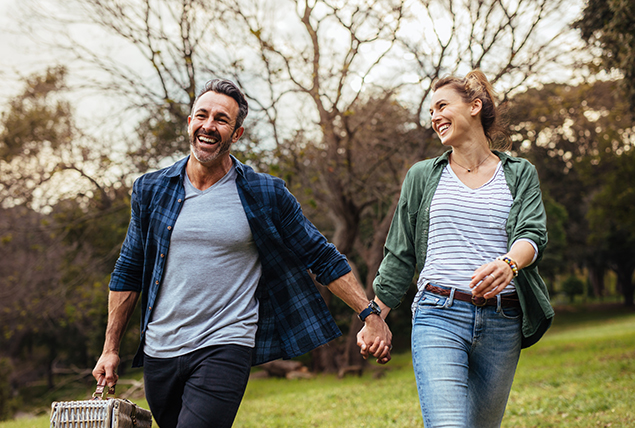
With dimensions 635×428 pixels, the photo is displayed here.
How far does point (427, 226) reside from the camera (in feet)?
9.91

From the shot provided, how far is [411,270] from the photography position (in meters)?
3.18

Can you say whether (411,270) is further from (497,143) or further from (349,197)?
(349,197)

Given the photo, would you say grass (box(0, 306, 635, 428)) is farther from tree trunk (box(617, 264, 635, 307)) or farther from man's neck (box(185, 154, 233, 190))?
tree trunk (box(617, 264, 635, 307))

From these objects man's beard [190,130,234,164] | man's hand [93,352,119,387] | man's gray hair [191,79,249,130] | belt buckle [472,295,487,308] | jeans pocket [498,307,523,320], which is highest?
man's gray hair [191,79,249,130]

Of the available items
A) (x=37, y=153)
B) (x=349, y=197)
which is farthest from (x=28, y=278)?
(x=349, y=197)

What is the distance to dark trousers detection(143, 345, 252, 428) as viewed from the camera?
2598 millimetres

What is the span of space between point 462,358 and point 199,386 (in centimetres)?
125

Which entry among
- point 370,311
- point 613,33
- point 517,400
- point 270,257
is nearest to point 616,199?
point 613,33

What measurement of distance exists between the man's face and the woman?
1.03 m

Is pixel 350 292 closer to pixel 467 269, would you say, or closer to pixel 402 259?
pixel 402 259

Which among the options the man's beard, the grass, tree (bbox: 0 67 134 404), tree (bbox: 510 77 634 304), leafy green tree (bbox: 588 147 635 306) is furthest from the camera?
leafy green tree (bbox: 588 147 635 306)

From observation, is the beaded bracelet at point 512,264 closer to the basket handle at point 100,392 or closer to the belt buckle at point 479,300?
the belt buckle at point 479,300

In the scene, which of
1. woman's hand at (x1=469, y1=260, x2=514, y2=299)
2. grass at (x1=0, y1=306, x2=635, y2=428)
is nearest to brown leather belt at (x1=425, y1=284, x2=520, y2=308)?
woman's hand at (x1=469, y1=260, x2=514, y2=299)

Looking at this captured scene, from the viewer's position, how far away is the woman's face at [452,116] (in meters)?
3.15
